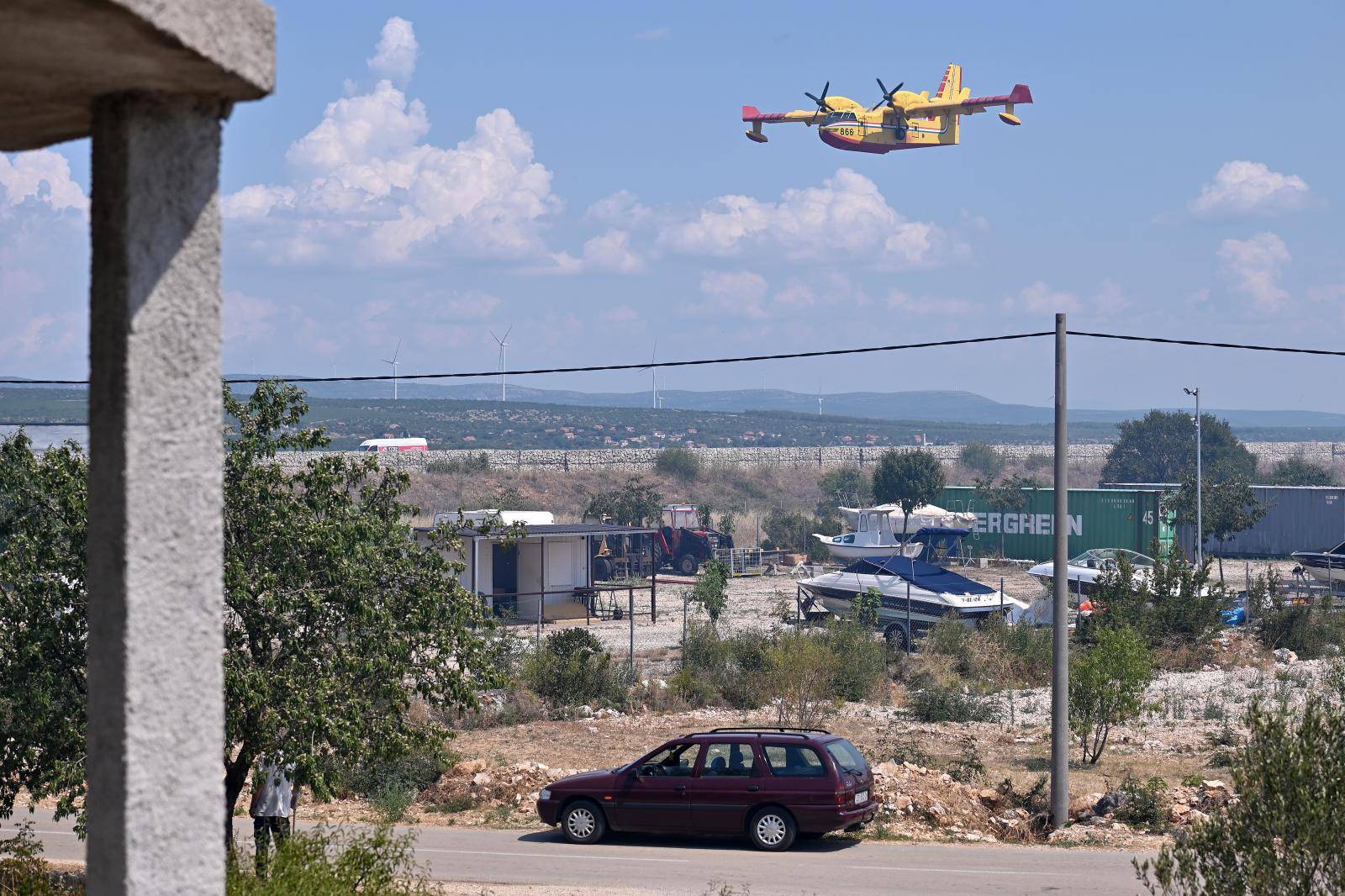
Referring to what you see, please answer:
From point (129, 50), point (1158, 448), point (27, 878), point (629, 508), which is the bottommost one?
point (27, 878)

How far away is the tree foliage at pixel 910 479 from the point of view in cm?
7588

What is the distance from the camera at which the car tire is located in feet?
61.2

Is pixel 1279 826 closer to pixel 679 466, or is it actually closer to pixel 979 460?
pixel 679 466

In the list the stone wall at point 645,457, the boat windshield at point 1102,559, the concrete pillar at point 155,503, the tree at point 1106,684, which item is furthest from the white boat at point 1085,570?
the stone wall at point 645,457

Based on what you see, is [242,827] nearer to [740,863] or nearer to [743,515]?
[740,863]

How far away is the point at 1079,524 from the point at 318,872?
54.1 m

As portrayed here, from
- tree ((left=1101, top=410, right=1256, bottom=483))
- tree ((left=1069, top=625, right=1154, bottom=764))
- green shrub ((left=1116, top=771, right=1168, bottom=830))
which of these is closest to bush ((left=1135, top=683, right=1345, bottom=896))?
green shrub ((left=1116, top=771, right=1168, bottom=830))

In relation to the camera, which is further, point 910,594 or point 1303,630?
point 1303,630

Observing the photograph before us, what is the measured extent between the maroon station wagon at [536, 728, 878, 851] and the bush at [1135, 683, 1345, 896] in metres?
8.62

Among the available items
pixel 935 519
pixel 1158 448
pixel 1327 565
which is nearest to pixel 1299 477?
pixel 1158 448

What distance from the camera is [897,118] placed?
351 ft

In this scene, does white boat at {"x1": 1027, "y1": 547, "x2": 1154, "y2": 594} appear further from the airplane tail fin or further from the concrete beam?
the airplane tail fin

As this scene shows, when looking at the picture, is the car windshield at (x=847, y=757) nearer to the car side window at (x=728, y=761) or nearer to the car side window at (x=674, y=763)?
the car side window at (x=728, y=761)

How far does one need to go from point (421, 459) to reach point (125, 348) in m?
114
